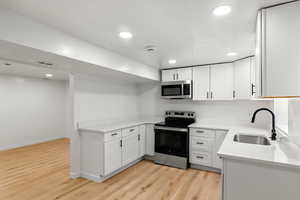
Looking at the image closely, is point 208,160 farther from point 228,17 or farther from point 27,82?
point 27,82

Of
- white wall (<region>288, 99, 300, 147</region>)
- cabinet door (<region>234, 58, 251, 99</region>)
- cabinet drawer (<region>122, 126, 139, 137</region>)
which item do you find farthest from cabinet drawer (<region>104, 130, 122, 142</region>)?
white wall (<region>288, 99, 300, 147</region>)

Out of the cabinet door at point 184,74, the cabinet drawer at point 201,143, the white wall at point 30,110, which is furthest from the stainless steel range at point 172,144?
the white wall at point 30,110

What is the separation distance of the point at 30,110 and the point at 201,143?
17.0 ft

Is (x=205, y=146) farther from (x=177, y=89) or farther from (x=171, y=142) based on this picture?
(x=177, y=89)

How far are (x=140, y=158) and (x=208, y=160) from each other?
1.56m

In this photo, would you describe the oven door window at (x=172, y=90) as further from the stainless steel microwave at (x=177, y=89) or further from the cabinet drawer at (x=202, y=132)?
the cabinet drawer at (x=202, y=132)

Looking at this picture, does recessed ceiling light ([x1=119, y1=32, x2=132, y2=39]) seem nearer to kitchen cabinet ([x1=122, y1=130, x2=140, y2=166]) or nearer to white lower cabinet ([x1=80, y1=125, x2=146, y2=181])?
white lower cabinet ([x1=80, y1=125, x2=146, y2=181])

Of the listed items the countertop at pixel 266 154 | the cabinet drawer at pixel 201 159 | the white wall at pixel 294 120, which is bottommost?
the cabinet drawer at pixel 201 159

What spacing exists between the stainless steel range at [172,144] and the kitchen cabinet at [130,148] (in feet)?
1.52

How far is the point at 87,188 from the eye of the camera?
8.01 feet

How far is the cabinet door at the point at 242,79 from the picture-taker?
2.73 m

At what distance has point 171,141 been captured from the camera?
3.35 meters

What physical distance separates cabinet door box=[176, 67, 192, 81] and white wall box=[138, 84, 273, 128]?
0.62 m

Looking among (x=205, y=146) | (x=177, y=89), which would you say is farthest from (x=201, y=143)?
(x=177, y=89)
